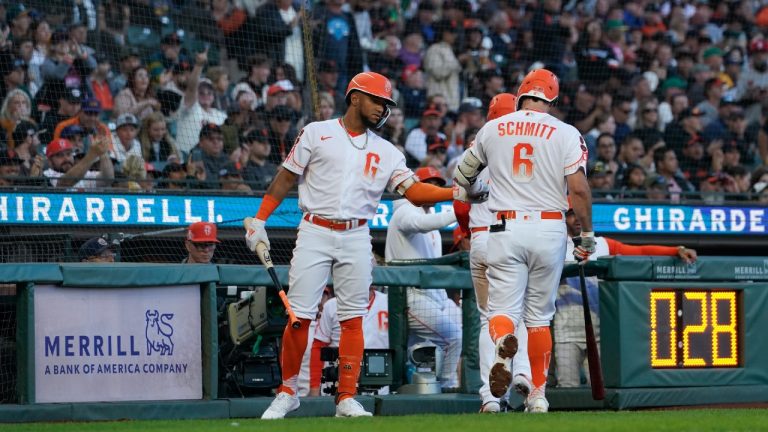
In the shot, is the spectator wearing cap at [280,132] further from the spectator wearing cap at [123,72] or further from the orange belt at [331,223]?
the orange belt at [331,223]

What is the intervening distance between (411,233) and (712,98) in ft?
26.9

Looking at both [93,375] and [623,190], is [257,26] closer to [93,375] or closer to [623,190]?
[623,190]

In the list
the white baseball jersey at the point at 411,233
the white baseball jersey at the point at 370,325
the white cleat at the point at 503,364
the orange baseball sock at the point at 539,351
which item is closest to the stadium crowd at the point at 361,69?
the white baseball jersey at the point at 411,233

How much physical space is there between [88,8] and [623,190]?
572cm

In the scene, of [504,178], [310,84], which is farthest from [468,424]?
[310,84]

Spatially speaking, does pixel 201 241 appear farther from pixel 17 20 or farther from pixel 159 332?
pixel 17 20

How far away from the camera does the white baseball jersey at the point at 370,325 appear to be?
926cm

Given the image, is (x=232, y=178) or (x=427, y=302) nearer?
(x=427, y=302)

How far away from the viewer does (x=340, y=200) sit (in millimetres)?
7176

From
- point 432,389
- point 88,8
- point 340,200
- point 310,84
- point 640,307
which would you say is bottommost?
point 432,389

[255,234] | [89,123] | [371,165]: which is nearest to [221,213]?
[89,123]

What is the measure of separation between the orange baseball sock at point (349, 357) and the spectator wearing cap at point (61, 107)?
5547 millimetres

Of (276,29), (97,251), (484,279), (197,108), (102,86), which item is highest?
(276,29)

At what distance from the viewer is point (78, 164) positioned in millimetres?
11266
